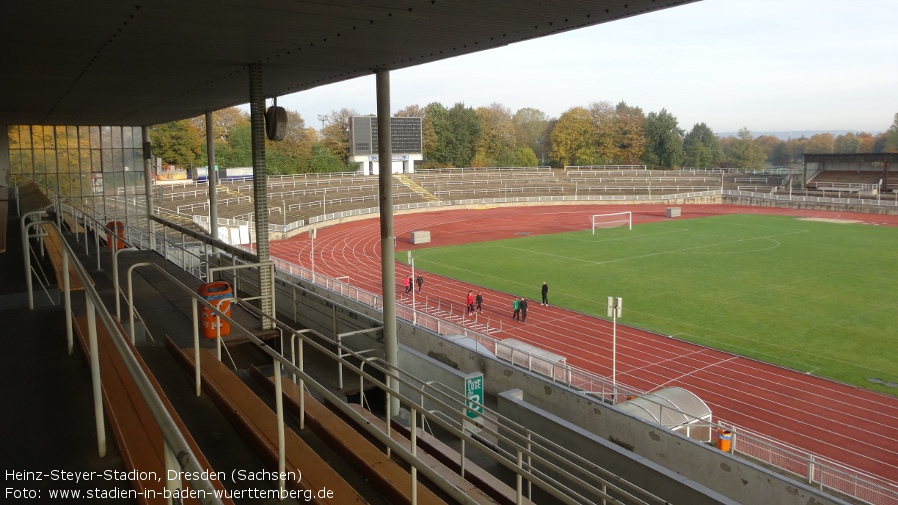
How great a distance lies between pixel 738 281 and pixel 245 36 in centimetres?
2650

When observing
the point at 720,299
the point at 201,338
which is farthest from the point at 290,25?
the point at 720,299

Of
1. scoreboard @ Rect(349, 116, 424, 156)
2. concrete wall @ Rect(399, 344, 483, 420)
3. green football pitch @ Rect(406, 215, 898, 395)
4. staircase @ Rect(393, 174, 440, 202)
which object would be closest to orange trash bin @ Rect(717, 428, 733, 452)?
concrete wall @ Rect(399, 344, 483, 420)

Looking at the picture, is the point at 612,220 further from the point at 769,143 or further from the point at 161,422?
the point at 769,143

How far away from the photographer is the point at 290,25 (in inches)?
281

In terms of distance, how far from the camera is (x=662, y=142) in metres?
89.0

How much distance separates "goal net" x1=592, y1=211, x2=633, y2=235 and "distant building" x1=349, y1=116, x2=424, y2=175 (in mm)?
23544

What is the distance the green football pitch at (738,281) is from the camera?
784 inches

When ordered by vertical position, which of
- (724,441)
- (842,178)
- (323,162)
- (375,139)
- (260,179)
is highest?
(375,139)

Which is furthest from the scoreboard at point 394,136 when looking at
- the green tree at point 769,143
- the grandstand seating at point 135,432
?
the green tree at point 769,143

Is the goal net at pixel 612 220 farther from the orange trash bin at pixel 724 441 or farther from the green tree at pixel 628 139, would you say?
the green tree at pixel 628 139

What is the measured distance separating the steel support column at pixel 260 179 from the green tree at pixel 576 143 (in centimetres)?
8240

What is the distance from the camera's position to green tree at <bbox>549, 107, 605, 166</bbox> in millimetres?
90375

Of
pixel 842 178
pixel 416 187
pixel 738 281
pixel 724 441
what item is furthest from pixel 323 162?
pixel 724 441

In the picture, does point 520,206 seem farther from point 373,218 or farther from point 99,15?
point 99,15
